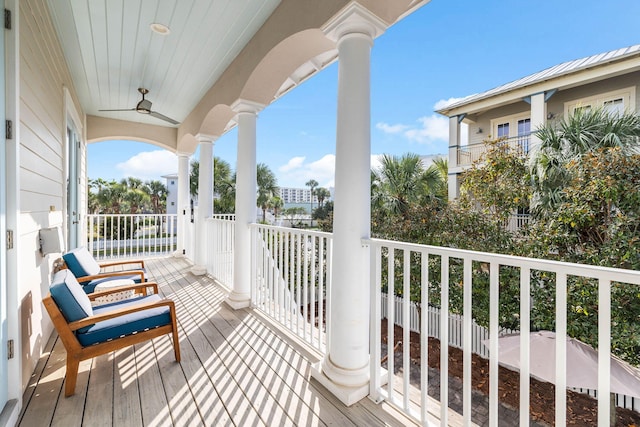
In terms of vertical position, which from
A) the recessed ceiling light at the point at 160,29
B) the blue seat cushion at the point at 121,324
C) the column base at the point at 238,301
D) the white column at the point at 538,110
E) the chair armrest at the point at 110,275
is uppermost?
the white column at the point at 538,110

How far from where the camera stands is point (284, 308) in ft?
9.68

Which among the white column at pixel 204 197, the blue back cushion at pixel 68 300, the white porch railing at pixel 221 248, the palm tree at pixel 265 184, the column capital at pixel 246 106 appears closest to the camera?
the blue back cushion at pixel 68 300

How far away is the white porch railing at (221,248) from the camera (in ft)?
13.7

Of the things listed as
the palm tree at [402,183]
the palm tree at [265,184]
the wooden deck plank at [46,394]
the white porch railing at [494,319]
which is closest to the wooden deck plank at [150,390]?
the wooden deck plank at [46,394]

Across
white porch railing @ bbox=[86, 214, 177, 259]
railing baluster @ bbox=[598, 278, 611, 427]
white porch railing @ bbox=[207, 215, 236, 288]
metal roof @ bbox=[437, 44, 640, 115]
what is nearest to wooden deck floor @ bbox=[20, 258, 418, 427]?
railing baluster @ bbox=[598, 278, 611, 427]

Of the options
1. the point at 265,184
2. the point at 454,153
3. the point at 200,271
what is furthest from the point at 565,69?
the point at 265,184

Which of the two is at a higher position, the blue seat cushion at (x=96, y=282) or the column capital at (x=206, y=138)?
the column capital at (x=206, y=138)

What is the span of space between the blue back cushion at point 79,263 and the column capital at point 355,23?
319cm

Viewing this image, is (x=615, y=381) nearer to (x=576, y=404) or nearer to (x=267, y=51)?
(x=576, y=404)

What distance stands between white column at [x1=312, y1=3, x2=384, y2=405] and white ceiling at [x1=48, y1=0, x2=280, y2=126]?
3.82ft

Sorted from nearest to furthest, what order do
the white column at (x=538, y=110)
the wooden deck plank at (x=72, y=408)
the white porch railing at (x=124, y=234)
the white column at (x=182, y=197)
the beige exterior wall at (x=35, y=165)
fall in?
the wooden deck plank at (x=72, y=408), the beige exterior wall at (x=35, y=165), the white porch railing at (x=124, y=234), the white column at (x=182, y=197), the white column at (x=538, y=110)

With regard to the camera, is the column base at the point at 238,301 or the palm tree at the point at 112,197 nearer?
the column base at the point at 238,301

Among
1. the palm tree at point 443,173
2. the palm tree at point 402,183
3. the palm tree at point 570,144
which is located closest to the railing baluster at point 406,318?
the palm tree at point 570,144

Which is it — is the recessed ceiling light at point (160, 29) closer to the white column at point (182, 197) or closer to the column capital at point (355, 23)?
the column capital at point (355, 23)
